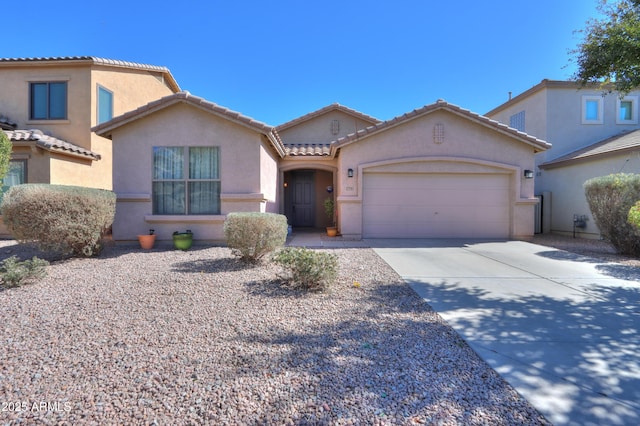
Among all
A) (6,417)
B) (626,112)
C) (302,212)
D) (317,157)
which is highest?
(626,112)

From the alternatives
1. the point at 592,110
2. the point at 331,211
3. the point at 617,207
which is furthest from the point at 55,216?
the point at 592,110

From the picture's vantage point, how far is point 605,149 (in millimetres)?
12336

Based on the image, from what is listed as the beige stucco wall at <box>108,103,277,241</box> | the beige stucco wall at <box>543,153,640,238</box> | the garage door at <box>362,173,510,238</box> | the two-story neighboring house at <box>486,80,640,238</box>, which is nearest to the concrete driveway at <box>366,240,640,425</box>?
the garage door at <box>362,173,510,238</box>

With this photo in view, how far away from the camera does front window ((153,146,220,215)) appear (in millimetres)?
9539

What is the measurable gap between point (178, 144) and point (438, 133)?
29.2 feet

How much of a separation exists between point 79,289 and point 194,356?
3.64 meters

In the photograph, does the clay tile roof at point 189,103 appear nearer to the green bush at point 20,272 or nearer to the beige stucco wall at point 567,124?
the green bush at point 20,272

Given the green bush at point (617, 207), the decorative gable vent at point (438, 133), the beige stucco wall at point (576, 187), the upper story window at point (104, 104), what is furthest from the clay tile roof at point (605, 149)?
the upper story window at point (104, 104)

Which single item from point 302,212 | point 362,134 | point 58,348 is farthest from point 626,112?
point 58,348

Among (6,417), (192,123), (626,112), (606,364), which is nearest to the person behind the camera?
(6,417)

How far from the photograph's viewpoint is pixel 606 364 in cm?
303

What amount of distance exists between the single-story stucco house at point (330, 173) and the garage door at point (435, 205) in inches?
1.5

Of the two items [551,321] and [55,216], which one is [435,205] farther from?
[55,216]

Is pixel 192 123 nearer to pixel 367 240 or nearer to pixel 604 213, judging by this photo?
pixel 367 240
